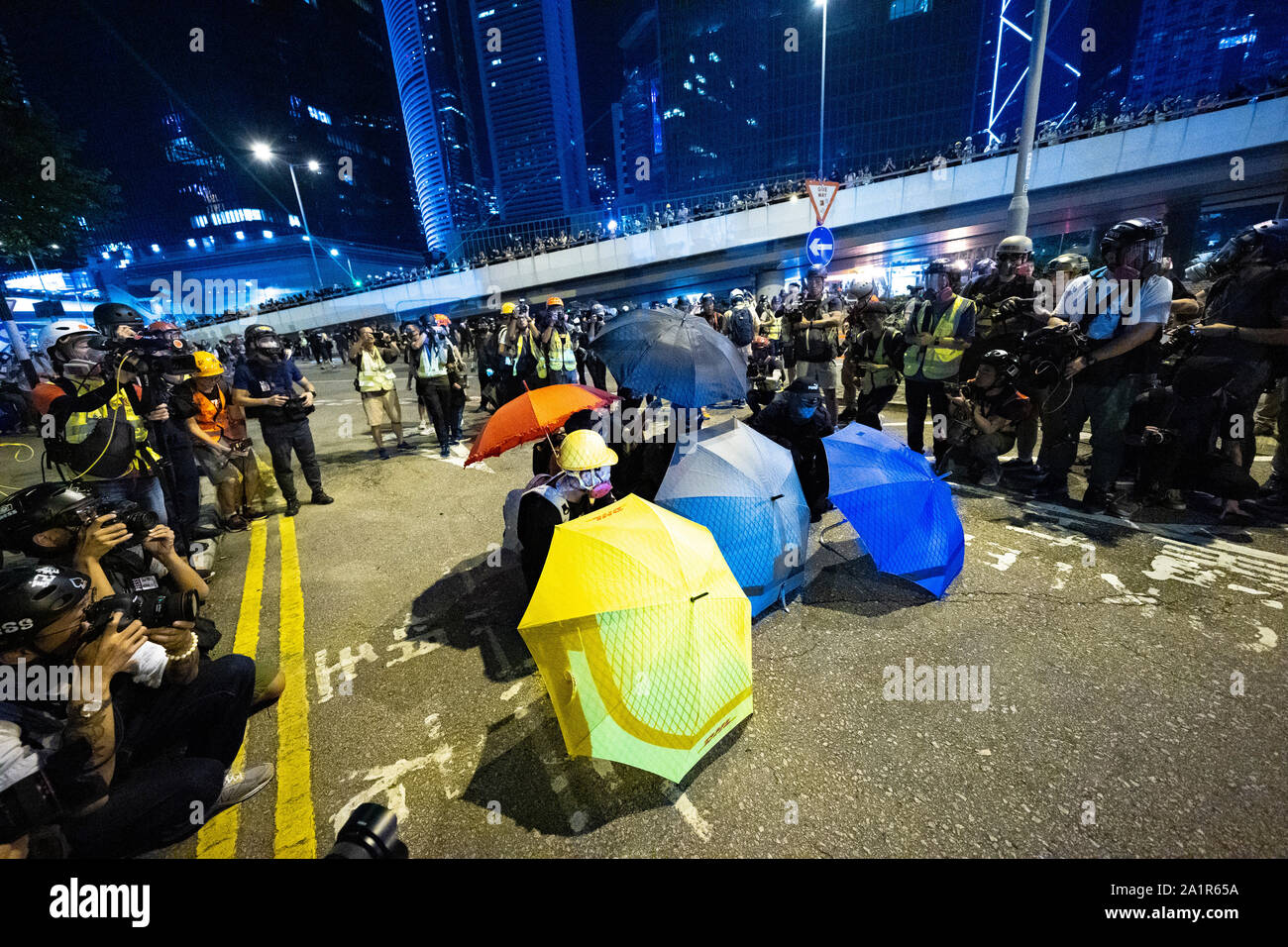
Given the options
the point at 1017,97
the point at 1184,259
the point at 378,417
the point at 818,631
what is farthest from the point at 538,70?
the point at 818,631

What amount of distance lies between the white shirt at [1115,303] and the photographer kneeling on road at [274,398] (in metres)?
7.96

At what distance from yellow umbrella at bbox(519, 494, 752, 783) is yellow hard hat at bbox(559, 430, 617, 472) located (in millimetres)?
909

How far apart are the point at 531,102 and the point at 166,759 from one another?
123312mm

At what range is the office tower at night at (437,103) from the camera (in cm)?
11288

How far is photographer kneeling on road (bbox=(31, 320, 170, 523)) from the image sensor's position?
13.3ft

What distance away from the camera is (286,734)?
285 cm

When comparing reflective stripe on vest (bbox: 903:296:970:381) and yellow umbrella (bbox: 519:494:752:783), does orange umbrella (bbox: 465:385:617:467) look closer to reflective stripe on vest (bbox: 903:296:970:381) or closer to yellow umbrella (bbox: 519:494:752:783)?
yellow umbrella (bbox: 519:494:752:783)

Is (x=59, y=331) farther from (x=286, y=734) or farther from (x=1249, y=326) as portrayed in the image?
(x=1249, y=326)

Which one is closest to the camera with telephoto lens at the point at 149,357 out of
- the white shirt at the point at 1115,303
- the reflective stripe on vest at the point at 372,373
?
the reflective stripe on vest at the point at 372,373

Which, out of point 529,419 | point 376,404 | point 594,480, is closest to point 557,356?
point 376,404

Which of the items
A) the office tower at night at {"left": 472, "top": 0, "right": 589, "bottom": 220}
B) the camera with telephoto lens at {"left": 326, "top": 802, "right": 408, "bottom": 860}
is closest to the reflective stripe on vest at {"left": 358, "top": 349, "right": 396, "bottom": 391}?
the camera with telephoto lens at {"left": 326, "top": 802, "right": 408, "bottom": 860}

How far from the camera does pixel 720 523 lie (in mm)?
3121

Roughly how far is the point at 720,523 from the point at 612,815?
160 cm

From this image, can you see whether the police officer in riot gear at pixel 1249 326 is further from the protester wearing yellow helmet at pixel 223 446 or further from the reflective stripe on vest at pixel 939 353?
the protester wearing yellow helmet at pixel 223 446
